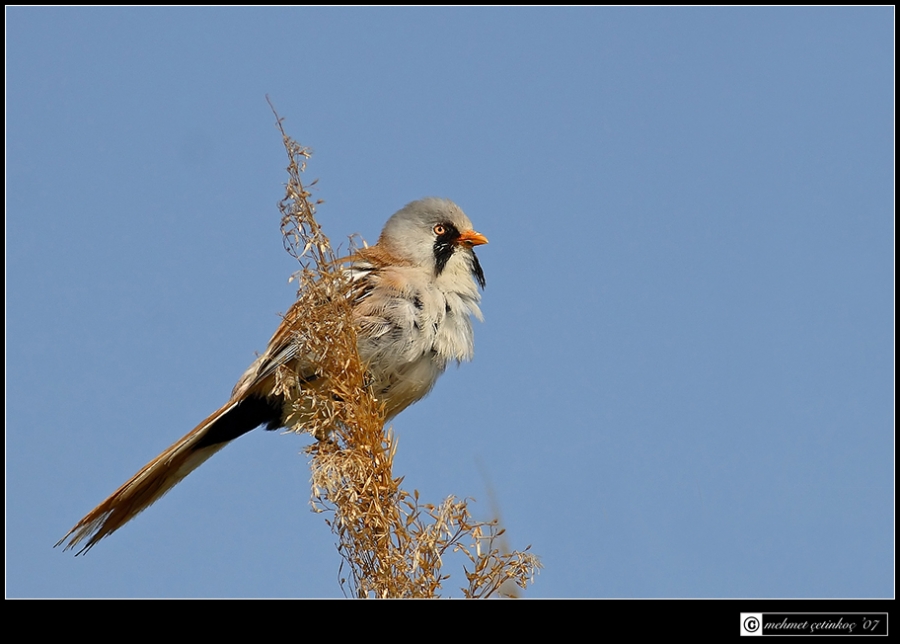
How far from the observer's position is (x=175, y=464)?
4.69 metres

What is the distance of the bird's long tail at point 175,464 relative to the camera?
4.24 m

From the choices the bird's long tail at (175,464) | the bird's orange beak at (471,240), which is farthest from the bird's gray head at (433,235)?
the bird's long tail at (175,464)

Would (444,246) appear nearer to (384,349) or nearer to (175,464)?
(384,349)

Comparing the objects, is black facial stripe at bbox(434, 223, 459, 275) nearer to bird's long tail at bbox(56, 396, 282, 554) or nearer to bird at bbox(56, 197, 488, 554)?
bird at bbox(56, 197, 488, 554)

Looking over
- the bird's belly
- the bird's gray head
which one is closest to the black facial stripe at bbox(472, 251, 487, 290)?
the bird's gray head

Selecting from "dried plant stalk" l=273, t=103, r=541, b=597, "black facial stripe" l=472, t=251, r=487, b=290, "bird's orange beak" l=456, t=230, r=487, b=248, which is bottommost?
"dried plant stalk" l=273, t=103, r=541, b=597

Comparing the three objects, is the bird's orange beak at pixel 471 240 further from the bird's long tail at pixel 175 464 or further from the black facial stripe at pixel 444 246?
the bird's long tail at pixel 175 464

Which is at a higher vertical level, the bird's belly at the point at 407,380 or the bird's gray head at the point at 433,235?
the bird's gray head at the point at 433,235

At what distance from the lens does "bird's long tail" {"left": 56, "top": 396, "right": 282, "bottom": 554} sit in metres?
4.24

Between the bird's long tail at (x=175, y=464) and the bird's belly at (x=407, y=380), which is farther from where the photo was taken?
the bird's belly at (x=407, y=380)

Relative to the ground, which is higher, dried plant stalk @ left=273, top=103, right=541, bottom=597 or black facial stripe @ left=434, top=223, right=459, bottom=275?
black facial stripe @ left=434, top=223, right=459, bottom=275
